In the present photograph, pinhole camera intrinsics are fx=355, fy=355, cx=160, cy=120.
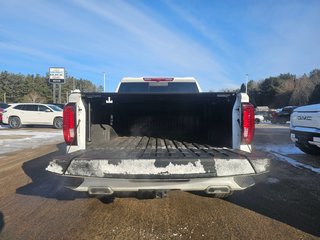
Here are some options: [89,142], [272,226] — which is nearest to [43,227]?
[89,142]

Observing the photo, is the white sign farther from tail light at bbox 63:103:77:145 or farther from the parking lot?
tail light at bbox 63:103:77:145

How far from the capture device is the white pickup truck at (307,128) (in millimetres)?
8148

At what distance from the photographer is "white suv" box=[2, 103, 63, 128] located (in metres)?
22.5

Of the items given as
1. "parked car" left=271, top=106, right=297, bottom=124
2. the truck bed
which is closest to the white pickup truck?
the truck bed

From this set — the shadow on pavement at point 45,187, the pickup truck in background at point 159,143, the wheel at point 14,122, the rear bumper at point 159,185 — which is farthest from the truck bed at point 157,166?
the wheel at point 14,122

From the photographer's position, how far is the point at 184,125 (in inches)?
249

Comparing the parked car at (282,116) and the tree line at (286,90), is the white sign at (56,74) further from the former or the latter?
the tree line at (286,90)

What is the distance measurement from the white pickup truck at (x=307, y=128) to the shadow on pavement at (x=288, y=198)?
45.9 inches

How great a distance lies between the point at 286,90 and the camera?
73.5m

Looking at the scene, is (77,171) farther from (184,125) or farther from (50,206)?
(184,125)

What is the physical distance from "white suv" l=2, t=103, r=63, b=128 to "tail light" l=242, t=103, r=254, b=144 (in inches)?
760

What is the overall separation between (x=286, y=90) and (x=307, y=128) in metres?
69.1

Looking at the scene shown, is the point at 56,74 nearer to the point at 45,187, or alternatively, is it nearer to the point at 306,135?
the point at 306,135

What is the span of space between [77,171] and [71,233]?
2.50 feet
